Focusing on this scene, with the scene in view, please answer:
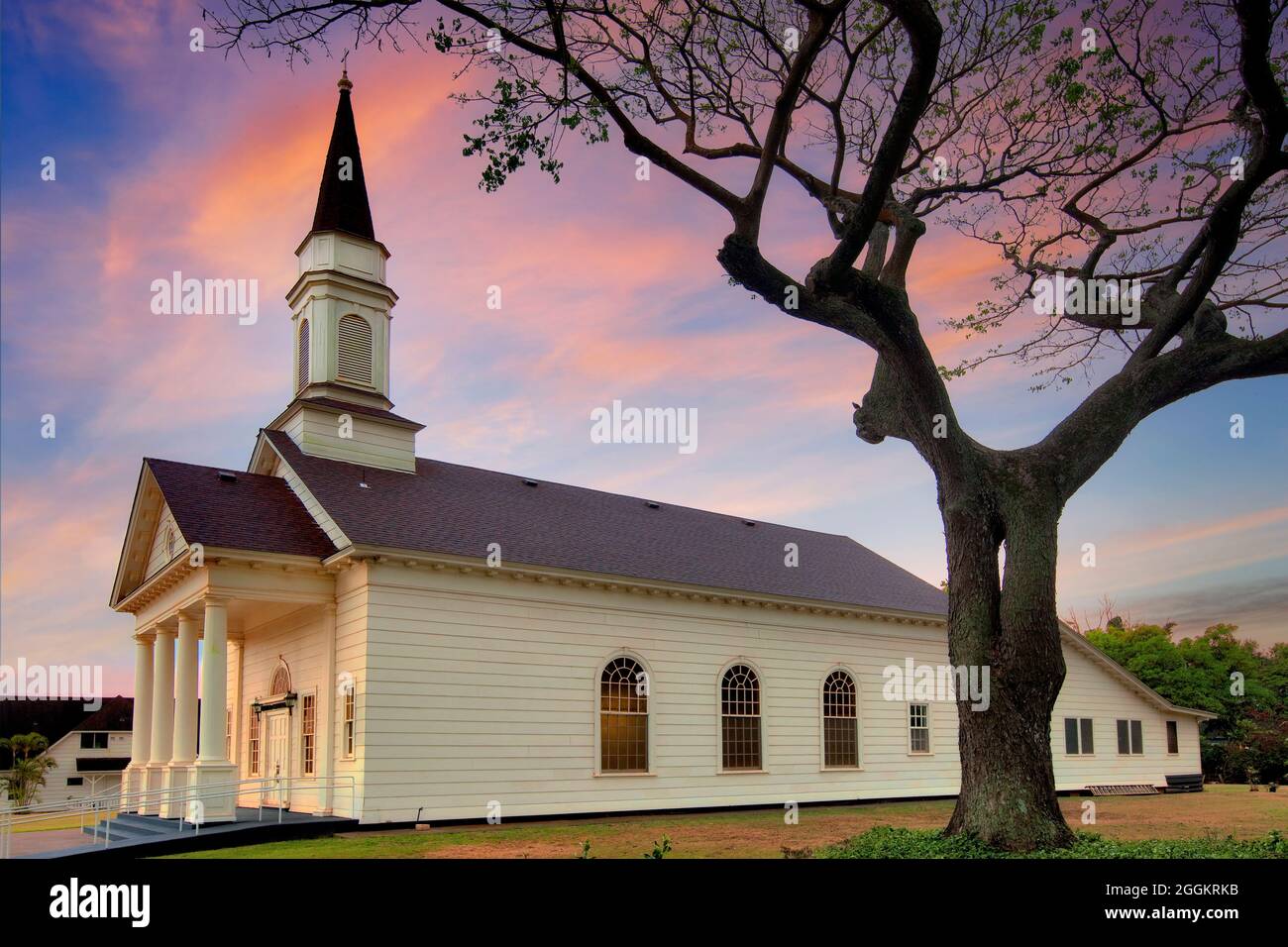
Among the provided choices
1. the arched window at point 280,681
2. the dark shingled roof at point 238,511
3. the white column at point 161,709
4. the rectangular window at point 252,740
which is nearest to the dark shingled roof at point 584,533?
the dark shingled roof at point 238,511

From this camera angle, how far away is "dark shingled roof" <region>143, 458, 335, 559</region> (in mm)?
20781

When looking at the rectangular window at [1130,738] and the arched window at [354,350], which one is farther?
the rectangular window at [1130,738]

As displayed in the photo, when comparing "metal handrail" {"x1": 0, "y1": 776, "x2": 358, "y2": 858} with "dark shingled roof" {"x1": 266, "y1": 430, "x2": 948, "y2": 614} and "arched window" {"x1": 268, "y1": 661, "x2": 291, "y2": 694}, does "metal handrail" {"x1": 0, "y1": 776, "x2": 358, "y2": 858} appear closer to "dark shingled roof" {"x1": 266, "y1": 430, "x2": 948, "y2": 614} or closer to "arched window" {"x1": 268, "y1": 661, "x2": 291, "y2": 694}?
"arched window" {"x1": 268, "y1": 661, "x2": 291, "y2": 694}

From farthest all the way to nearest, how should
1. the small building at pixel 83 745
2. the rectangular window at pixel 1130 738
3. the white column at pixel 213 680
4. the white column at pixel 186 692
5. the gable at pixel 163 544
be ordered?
the small building at pixel 83 745, the rectangular window at pixel 1130 738, the gable at pixel 163 544, the white column at pixel 186 692, the white column at pixel 213 680

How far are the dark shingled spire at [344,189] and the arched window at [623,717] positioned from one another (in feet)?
44.0

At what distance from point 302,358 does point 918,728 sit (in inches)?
783

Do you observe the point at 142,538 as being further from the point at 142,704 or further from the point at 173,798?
the point at 173,798

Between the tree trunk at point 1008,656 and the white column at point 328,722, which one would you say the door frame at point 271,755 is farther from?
the tree trunk at point 1008,656

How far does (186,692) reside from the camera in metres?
22.2

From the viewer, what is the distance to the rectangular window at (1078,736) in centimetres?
3388

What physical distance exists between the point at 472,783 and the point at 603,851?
20.2 ft

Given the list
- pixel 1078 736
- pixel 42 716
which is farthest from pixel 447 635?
pixel 42 716

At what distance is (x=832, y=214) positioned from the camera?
56.1ft
